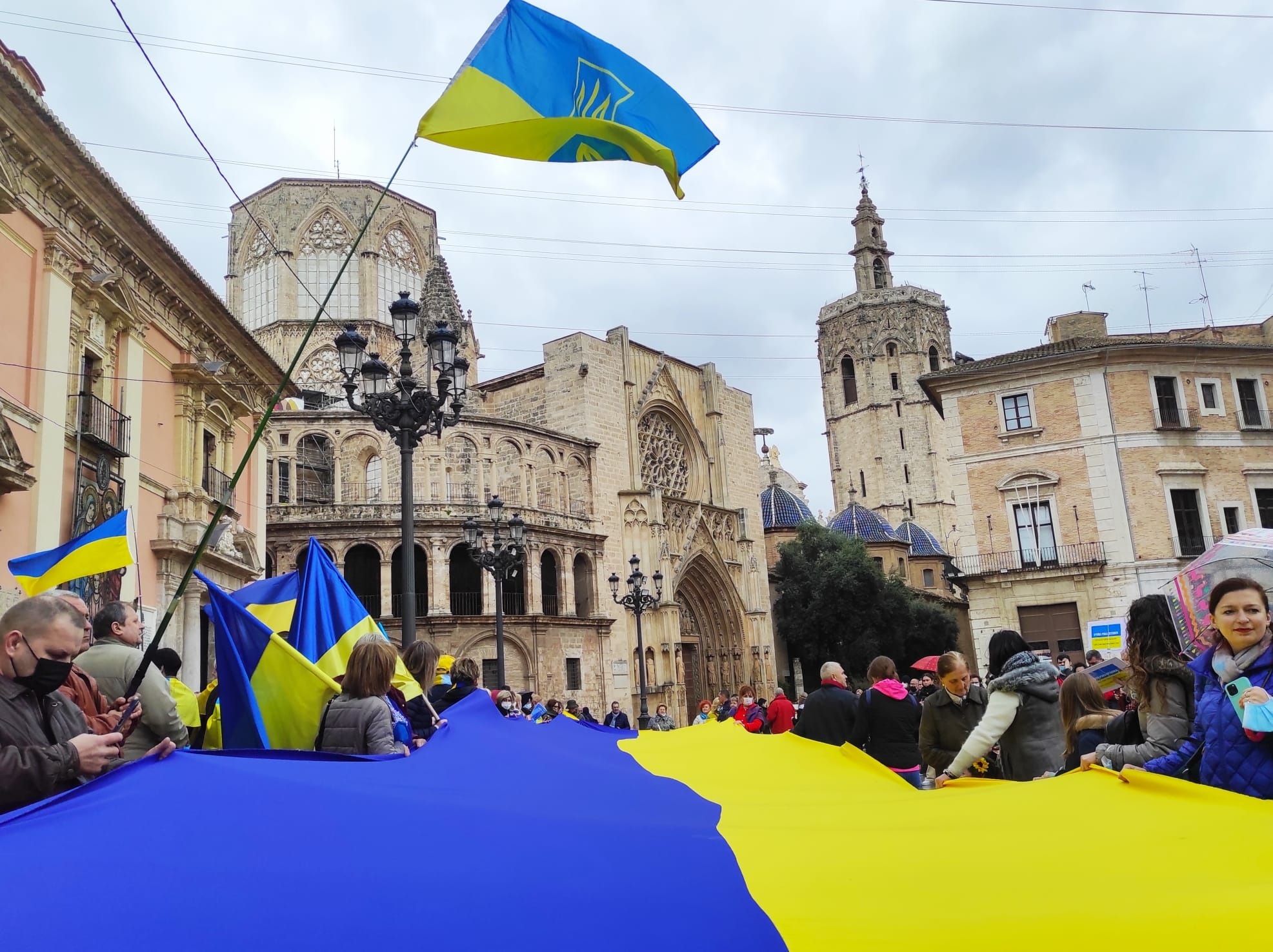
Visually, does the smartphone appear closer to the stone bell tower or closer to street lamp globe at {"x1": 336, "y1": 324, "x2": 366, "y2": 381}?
street lamp globe at {"x1": 336, "y1": 324, "x2": 366, "y2": 381}

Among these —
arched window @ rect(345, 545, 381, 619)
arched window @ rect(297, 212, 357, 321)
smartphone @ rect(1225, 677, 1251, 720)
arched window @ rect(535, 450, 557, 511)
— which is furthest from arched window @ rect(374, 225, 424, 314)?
smartphone @ rect(1225, 677, 1251, 720)

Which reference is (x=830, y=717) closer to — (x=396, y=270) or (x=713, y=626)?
(x=713, y=626)

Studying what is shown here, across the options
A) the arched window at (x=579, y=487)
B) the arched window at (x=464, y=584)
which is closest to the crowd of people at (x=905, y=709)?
the arched window at (x=464, y=584)

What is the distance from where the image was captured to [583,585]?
125ft

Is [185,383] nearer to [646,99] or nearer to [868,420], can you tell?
[646,99]

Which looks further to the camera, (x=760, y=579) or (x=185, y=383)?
(x=760, y=579)

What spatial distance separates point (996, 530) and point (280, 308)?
1124 inches

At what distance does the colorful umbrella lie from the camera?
24.0 feet

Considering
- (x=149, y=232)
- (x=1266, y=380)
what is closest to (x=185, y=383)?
(x=149, y=232)

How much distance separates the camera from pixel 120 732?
3680 mm

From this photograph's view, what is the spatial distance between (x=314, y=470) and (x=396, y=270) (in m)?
9.86

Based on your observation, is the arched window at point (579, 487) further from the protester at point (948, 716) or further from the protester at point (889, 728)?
the protester at point (948, 716)

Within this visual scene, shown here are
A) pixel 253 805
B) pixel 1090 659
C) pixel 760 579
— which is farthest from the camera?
pixel 760 579

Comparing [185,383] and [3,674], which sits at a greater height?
[185,383]
